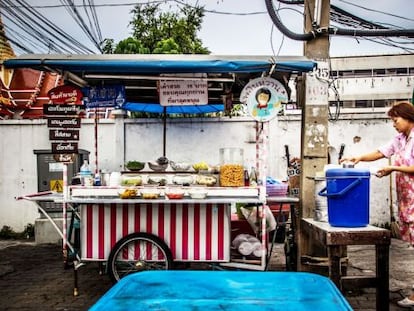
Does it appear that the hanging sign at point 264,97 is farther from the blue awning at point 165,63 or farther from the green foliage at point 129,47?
the green foliage at point 129,47

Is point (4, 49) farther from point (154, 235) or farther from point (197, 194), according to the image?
point (197, 194)

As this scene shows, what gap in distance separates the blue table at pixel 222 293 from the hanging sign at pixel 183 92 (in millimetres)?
4251

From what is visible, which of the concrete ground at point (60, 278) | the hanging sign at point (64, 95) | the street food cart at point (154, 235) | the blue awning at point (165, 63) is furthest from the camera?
the hanging sign at point (64, 95)

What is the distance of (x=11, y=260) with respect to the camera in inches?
323

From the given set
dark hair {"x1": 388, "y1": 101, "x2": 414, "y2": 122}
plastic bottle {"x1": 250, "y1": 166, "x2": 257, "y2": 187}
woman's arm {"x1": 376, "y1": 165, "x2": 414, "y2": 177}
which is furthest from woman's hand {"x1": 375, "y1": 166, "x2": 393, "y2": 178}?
plastic bottle {"x1": 250, "y1": 166, "x2": 257, "y2": 187}

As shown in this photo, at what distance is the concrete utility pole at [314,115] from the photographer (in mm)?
6215

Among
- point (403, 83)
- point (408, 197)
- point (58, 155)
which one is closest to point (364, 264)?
point (408, 197)

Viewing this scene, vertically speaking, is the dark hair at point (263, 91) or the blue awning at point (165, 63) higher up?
the blue awning at point (165, 63)

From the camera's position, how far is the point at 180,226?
6012 millimetres

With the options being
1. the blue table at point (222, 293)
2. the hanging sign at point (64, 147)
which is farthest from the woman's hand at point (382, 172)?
the hanging sign at point (64, 147)

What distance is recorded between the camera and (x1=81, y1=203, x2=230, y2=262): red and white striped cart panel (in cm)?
600

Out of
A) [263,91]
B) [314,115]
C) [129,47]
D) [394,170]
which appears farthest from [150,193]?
[129,47]

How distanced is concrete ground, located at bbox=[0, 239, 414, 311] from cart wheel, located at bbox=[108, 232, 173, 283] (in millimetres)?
391

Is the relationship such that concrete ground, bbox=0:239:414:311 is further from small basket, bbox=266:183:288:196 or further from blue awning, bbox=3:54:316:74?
blue awning, bbox=3:54:316:74
